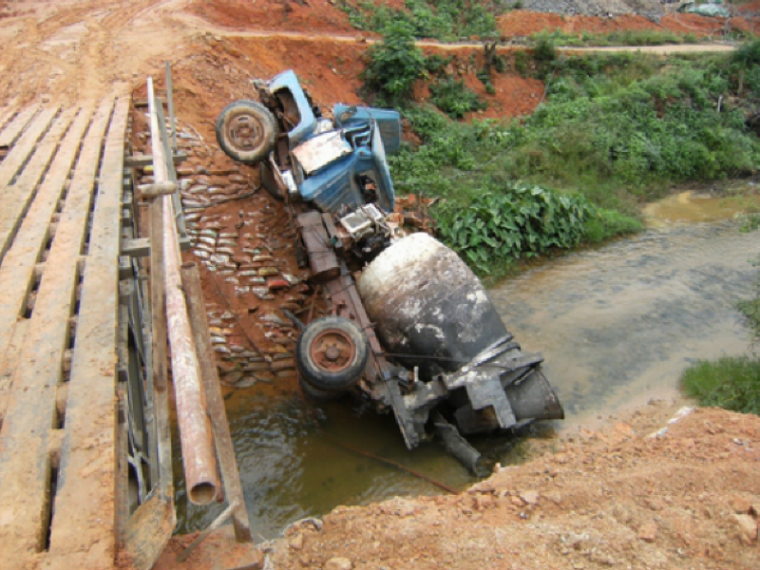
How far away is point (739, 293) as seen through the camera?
35.2 feet

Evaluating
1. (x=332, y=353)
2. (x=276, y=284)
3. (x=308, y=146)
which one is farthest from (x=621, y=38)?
(x=332, y=353)

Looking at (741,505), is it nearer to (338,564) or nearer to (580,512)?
(580,512)

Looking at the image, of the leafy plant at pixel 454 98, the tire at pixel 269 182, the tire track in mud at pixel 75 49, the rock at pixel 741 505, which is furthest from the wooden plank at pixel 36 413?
the leafy plant at pixel 454 98

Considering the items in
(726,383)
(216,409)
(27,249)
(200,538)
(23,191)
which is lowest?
(726,383)

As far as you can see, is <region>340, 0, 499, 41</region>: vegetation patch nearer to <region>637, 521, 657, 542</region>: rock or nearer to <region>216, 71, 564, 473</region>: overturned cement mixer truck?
<region>216, 71, 564, 473</region>: overturned cement mixer truck

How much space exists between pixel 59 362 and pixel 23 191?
295cm

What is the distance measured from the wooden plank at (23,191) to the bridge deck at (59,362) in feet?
0.04

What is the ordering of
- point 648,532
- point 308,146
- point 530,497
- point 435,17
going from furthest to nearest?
1. point 435,17
2. point 308,146
3. point 530,497
4. point 648,532

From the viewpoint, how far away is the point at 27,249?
4516 millimetres

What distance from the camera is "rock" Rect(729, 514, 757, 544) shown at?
4.27 metres

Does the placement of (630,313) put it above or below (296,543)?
below

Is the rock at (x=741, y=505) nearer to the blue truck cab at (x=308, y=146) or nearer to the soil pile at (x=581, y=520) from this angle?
the soil pile at (x=581, y=520)

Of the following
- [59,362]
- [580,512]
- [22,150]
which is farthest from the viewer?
[22,150]

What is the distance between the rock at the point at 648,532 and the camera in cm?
439
